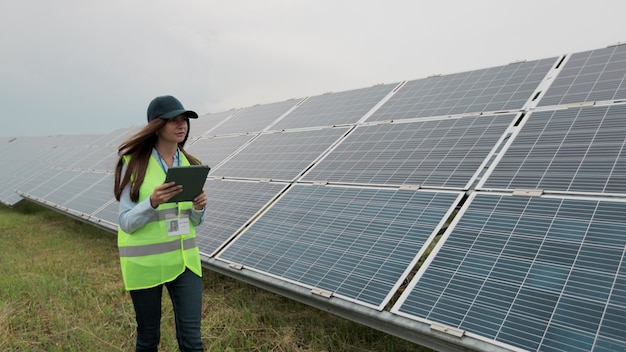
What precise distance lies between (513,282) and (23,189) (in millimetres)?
16670

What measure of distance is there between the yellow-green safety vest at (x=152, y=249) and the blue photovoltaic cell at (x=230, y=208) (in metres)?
2.67

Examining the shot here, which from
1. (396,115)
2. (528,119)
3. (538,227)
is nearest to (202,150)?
(396,115)

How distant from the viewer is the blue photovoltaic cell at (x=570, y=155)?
4.26 metres

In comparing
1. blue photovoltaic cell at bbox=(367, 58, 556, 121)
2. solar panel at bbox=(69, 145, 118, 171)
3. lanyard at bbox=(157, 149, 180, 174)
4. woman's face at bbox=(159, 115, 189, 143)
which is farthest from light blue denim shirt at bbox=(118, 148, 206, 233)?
solar panel at bbox=(69, 145, 118, 171)

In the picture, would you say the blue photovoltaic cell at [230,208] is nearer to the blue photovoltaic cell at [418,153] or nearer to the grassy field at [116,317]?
the blue photovoltaic cell at [418,153]

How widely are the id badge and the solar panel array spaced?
173 cm

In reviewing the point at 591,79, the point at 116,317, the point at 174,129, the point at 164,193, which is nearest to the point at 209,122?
the point at 116,317

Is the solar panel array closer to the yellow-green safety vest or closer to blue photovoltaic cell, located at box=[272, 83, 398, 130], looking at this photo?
blue photovoltaic cell, located at box=[272, 83, 398, 130]

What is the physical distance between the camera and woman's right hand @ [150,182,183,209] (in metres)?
2.70

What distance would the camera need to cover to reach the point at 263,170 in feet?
24.9

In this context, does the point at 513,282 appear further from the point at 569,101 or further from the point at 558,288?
the point at 569,101

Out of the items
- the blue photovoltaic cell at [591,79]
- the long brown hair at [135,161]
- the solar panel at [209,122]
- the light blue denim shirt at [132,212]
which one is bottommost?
the solar panel at [209,122]

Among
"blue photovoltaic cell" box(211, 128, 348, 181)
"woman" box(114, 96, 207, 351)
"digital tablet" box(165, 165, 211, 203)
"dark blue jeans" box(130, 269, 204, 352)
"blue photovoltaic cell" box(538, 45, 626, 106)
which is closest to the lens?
"digital tablet" box(165, 165, 211, 203)

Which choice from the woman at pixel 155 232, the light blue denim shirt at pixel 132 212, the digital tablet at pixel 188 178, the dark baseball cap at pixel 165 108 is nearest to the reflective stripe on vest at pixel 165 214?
the woman at pixel 155 232
